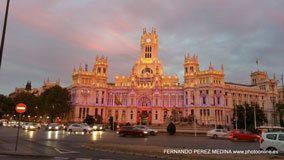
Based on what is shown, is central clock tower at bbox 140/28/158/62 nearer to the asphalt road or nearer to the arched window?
the arched window

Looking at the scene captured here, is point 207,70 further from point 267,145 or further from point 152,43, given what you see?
point 267,145

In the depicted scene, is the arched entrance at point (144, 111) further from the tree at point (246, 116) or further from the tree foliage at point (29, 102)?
the tree foliage at point (29, 102)

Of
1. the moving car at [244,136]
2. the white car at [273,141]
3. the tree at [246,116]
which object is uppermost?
the tree at [246,116]

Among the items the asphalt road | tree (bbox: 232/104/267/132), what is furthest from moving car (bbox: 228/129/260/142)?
tree (bbox: 232/104/267/132)

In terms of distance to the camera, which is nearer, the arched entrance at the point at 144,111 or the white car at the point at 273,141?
the white car at the point at 273,141

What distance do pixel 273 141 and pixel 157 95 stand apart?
106 metres

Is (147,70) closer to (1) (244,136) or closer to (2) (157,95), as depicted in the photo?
(2) (157,95)

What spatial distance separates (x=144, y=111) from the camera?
429 feet

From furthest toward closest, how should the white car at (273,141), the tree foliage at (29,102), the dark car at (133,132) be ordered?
the tree foliage at (29,102), the dark car at (133,132), the white car at (273,141)

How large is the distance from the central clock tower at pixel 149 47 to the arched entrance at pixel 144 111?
2387 cm

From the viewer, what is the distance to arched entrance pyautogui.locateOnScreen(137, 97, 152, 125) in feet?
422

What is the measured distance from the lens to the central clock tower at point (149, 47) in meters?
147

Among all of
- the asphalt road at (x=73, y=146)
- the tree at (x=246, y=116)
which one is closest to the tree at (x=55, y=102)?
the tree at (x=246, y=116)

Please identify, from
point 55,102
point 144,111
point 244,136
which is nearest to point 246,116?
point 244,136
